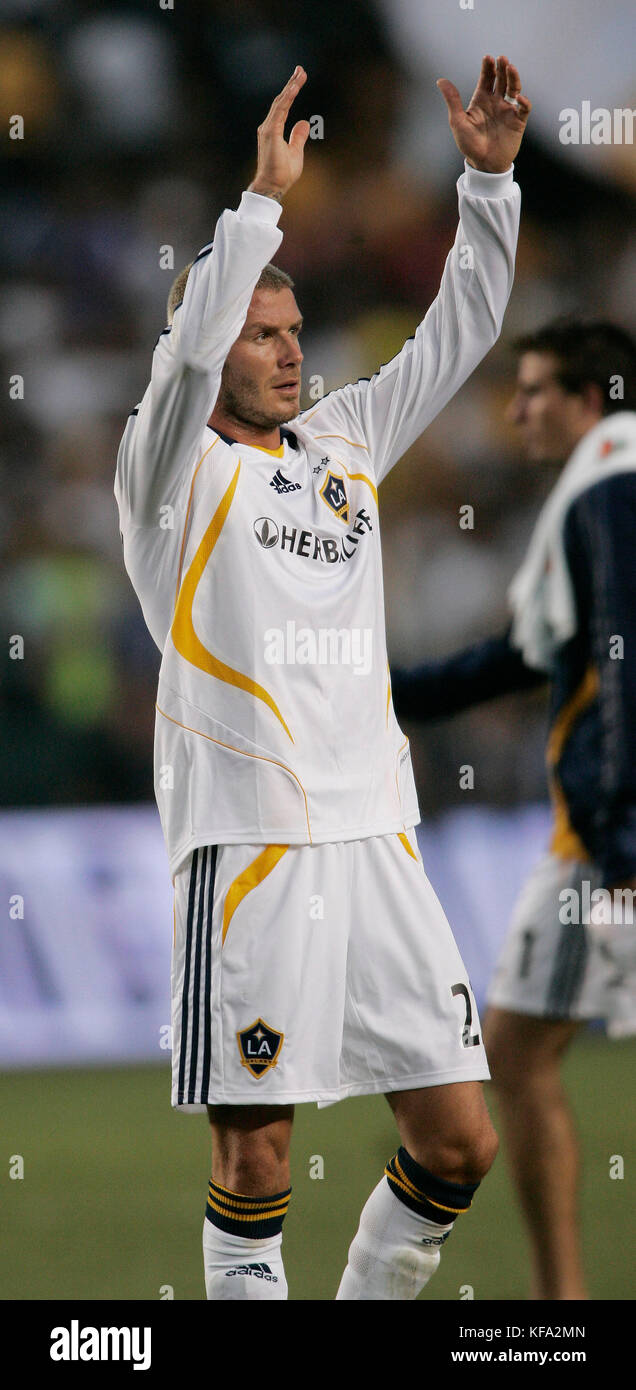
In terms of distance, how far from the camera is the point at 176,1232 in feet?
11.4

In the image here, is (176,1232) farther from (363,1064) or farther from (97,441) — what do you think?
(97,441)

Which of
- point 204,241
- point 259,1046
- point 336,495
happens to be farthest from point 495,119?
point 204,241

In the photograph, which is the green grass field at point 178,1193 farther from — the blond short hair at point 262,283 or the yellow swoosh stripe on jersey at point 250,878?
the blond short hair at point 262,283

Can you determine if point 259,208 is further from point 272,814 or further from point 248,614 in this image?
point 272,814

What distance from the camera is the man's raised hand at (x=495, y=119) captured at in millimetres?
2691

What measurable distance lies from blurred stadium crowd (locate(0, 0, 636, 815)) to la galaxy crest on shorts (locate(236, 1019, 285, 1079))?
13.5 feet

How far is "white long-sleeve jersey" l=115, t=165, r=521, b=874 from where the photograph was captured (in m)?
2.29

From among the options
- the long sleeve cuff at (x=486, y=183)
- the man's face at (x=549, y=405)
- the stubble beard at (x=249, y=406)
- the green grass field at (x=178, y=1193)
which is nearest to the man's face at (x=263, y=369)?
the stubble beard at (x=249, y=406)

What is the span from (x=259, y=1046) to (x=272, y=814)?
0.36m

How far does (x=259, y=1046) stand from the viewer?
7.66ft

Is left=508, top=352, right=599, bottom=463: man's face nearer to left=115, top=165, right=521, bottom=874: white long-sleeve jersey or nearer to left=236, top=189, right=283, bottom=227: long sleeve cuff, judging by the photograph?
left=115, top=165, right=521, bottom=874: white long-sleeve jersey

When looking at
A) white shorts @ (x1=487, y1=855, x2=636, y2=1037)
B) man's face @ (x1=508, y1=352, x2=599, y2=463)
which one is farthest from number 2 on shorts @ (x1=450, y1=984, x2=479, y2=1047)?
man's face @ (x1=508, y1=352, x2=599, y2=463)

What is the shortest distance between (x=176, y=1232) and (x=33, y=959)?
82.3 inches
